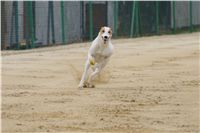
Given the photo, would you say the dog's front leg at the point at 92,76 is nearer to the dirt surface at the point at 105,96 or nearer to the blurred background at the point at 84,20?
the dirt surface at the point at 105,96

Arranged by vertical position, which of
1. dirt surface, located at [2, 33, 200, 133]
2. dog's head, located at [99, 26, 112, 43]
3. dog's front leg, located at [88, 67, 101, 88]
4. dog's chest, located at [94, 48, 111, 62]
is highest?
dog's head, located at [99, 26, 112, 43]

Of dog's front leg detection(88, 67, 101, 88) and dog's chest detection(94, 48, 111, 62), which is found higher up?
dog's chest detection(94, 48, 111, 62)

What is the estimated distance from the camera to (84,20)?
2581 cm

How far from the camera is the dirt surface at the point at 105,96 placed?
7949mm

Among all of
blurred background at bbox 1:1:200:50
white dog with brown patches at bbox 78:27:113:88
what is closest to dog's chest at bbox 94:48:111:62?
white dog with brown patches at bbox 78:27:113:88

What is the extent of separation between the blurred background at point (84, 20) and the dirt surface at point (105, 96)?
4864 millimetres

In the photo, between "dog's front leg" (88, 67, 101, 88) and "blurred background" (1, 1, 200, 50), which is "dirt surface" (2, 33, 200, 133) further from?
"blurred background" (1, 1, 200, 50)

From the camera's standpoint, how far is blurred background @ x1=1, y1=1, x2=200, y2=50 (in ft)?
72.8

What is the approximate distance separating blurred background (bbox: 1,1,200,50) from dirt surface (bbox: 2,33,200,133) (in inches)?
192

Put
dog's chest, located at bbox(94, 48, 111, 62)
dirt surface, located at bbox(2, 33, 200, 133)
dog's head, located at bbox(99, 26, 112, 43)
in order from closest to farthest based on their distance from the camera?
dirt surface, located at bbox(2, 33, 200, 133) → dog's head, located at bbox(99, 26, 112, 43) → dog's chest, located at bbox(94, 48, 111, 62)

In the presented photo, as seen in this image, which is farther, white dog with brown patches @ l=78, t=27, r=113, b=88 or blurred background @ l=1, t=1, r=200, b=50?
blurred background @ l=1, t=1, r=200, b=50

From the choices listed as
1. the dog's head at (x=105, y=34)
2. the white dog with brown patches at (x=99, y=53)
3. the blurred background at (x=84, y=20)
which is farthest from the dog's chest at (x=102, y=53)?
the blurred background at (x=84, y=20)

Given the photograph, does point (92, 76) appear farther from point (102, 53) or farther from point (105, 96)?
point (105, 96)

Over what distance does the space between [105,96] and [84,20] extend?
612 inches
